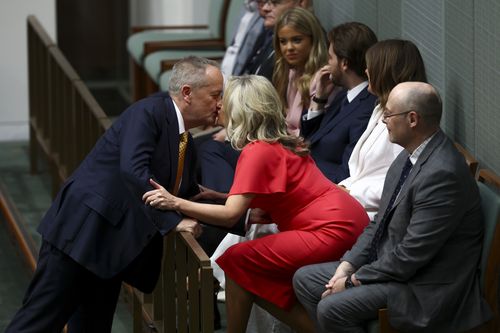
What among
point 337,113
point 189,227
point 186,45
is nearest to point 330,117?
point 337,113

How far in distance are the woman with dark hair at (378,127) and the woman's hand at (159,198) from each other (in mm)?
995

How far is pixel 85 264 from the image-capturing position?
474 cm

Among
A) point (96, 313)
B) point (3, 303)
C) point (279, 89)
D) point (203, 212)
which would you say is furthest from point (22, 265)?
point (203, 212)

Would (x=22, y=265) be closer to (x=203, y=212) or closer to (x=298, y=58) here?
(x=298, y=58)

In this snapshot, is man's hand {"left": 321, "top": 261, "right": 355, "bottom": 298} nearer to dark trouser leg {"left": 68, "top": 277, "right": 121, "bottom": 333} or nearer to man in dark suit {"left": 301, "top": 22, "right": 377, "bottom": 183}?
dark trouser leg {"left": 68, "top": 277, "right": 121, "bottom": 333}

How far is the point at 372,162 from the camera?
5.38 m

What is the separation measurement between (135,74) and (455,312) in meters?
5.12

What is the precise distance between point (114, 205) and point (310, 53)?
1888mm

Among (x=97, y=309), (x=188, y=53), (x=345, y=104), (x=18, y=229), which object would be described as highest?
(x=345, y=104)

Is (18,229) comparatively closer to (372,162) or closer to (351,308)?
(372,162)

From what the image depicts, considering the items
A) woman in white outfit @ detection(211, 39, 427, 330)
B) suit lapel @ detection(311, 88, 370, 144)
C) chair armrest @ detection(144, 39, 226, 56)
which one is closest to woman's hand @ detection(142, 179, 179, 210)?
woman in white outfit @ detection(211, 39, 427, 330)

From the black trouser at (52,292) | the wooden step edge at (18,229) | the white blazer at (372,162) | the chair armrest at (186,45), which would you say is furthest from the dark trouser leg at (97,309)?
the chair armrest at (186,45)

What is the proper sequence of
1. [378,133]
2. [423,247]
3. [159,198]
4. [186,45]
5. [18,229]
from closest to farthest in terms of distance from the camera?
[423,247], [159,198], [378,133], [18,229], [186,45]

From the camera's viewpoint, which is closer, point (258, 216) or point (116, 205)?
point (116, 205)
